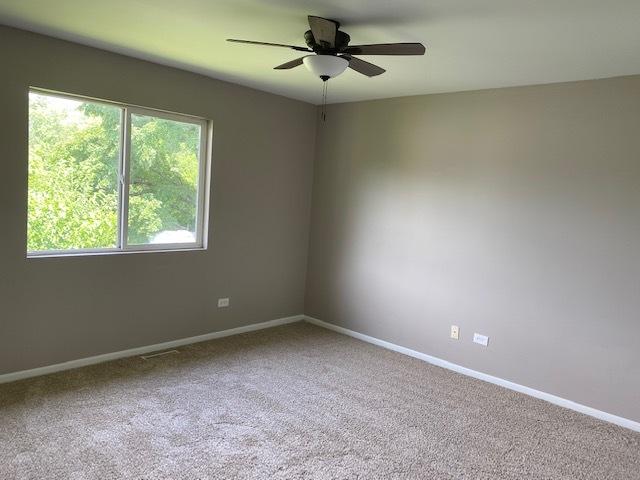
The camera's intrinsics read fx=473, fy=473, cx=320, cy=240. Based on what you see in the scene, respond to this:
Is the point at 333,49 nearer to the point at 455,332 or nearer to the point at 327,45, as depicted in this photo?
the point at 327,45

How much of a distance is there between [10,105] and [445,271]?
11.5 ft

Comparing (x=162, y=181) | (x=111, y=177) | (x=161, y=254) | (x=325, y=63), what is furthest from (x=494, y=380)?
(x=111, y=177)

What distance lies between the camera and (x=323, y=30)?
2.34 m

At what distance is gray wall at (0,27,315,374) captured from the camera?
10.5 feet

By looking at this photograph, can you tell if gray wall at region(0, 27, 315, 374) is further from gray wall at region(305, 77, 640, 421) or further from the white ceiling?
gray wall at region(305, 77, 640, 421)

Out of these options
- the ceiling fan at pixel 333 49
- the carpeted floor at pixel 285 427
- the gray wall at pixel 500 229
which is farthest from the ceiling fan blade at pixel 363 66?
the carpeted floor at pixel 285 427

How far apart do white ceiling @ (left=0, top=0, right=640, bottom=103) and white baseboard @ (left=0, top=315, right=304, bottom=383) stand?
2326mm

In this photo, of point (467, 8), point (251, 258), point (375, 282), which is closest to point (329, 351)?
point (375, 282)

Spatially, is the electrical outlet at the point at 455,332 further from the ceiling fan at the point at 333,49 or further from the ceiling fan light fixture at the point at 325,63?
the ceiling fan light fixture at the point at 325,63

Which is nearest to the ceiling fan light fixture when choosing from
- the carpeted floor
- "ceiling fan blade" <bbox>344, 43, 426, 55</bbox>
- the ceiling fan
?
the ceiling fan

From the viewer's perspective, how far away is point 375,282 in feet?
15.4

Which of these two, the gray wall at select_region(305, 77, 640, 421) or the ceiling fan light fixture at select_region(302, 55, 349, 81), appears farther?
the gray wall at select_region(305, 77, 640, 421)

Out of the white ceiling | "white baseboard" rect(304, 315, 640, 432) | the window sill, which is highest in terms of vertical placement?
the white ceiling

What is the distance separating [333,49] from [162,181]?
213 cm
